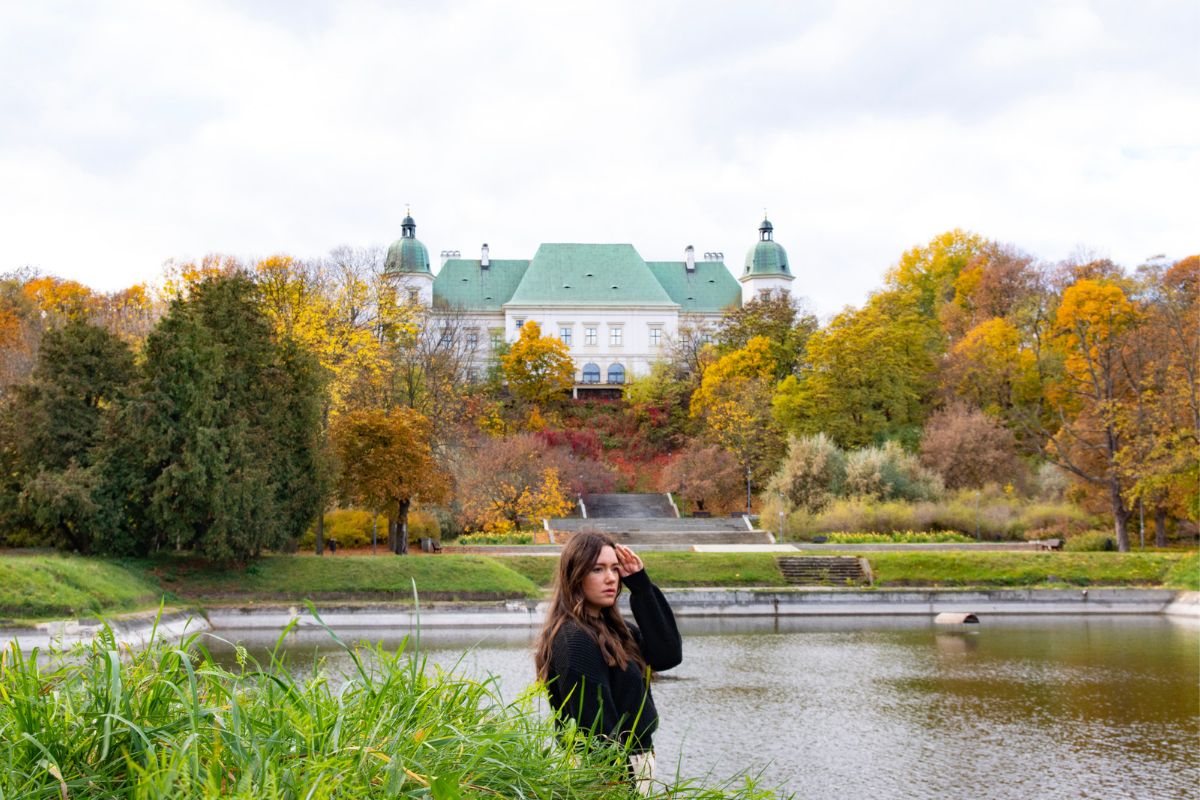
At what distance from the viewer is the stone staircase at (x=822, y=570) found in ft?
95.7

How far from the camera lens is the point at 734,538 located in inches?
1527

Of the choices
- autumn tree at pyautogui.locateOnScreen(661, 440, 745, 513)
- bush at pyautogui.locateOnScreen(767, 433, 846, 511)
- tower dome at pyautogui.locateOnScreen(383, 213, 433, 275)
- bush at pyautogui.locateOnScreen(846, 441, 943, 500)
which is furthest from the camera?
tower dome at pyautogui.locateOnScreen(383, 213, 433, 275)

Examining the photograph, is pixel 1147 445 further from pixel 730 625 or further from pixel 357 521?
pixel 357 521

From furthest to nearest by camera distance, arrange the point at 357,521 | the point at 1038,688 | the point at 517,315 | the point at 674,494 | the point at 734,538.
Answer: the point at 517,315, the point at 674,494, the point at 734,538, the point at 357,521, the point at 1038,688

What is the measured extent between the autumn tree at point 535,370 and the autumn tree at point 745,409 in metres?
8.57

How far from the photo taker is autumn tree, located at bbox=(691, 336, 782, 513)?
46969 mm

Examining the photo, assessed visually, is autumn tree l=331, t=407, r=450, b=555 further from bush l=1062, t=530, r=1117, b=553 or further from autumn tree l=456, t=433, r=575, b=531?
bush l=1062, t=530, r=1117, b=553

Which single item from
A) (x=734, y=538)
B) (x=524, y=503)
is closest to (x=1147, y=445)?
(x=734, y=538)

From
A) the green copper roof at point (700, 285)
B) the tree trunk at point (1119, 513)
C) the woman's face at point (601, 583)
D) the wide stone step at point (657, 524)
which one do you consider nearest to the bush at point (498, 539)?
the wide stone step at point (657, 524)

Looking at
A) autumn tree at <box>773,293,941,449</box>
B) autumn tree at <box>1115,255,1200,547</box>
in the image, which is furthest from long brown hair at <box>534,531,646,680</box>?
autumn tree at <box>773,293,941,449</box>

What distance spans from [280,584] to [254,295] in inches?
279

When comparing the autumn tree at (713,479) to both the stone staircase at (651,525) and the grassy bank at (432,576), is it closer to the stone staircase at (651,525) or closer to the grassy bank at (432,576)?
the stone staircase at (651,525)

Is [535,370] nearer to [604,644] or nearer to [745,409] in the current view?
[745,409]

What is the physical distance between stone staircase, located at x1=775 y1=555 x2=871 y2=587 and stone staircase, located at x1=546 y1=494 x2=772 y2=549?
5.19 metres
